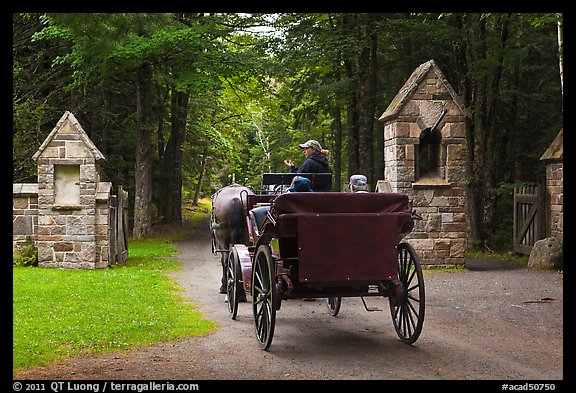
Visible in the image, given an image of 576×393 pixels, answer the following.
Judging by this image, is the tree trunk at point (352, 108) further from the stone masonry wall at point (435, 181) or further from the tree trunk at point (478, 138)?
the stone masonry wall at point (435, 181)

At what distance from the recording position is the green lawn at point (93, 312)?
25.6 ft

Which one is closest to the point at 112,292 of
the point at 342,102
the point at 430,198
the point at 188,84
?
the point at 430,198

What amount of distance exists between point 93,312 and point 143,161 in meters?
13.4

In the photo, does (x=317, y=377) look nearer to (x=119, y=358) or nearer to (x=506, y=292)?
(x=119, y=358)

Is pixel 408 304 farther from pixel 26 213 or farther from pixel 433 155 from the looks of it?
pixel 26 213

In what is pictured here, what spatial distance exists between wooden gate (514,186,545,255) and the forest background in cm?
53

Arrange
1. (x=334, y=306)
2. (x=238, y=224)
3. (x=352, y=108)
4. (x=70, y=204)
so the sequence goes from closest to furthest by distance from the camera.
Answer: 1. (x=334, y=306)
2. (x=238, y=224)
3. (x=70, y=204)
4. (x=352, y=108)

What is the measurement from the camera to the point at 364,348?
770 centimetres

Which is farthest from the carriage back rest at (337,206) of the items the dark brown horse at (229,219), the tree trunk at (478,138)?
the tree trunk at (478,138)

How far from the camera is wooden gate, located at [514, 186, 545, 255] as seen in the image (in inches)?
672

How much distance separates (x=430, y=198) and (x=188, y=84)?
10.6m

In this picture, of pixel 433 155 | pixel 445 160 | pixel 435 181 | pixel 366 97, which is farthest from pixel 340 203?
pixel 366 97

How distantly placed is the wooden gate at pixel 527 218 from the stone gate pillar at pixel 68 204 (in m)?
10.4

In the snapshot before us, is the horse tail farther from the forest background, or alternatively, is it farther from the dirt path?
the forest background
